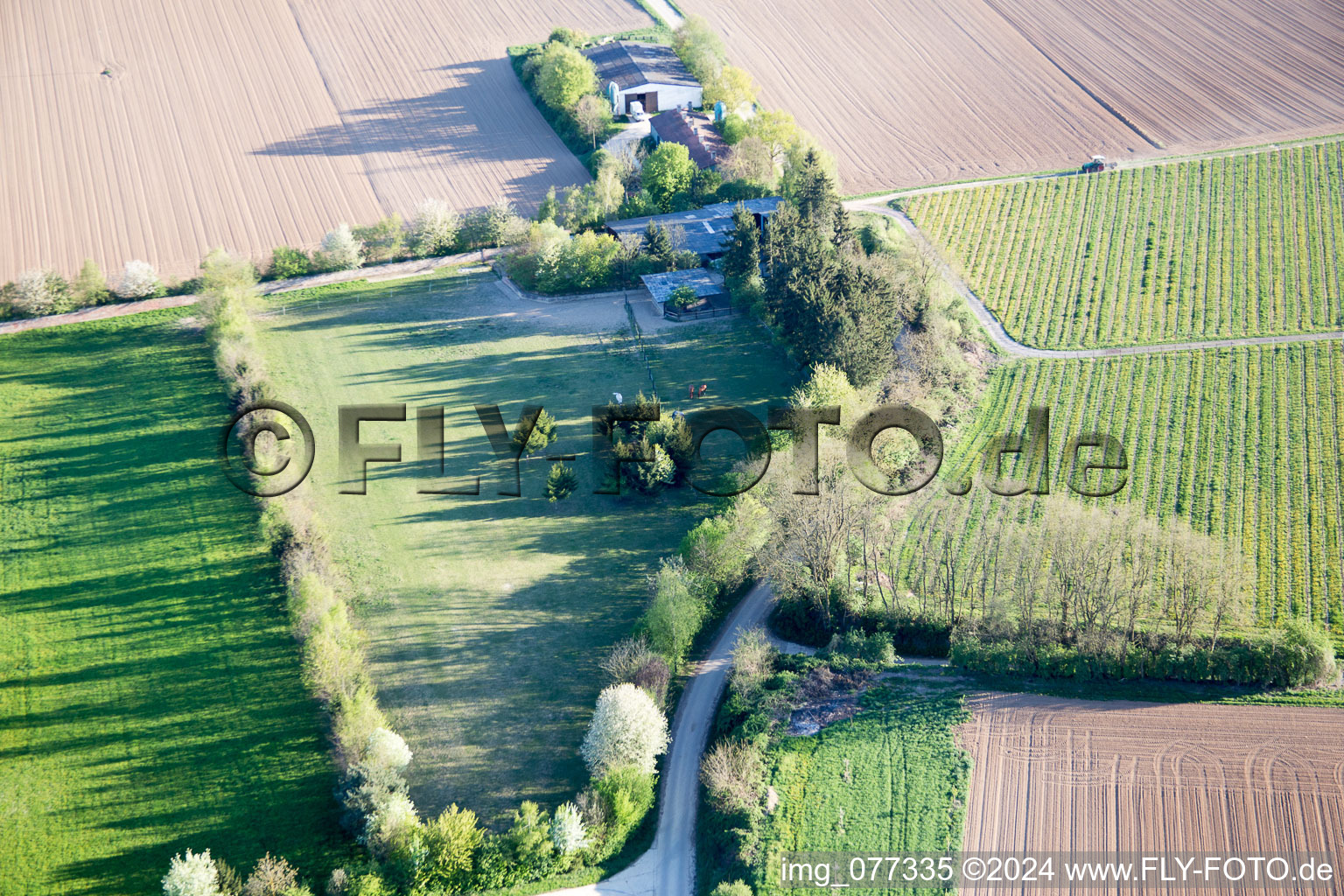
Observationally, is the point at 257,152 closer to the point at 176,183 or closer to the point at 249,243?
the point at 176,183

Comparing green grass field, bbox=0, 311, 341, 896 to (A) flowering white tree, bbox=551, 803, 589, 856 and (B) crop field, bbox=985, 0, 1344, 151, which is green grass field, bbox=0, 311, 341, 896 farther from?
(B) crop field, bbox=985, 0, 1344, 151

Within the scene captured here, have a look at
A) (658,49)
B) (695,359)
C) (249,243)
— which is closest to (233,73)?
(249,243)

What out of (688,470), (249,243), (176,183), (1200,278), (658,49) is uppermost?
(658,49)

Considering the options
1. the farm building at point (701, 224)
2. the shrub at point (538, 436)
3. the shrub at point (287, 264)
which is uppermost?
the farm building at point (701, 224)

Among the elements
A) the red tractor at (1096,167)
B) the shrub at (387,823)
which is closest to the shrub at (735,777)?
the shrub at (387,823)

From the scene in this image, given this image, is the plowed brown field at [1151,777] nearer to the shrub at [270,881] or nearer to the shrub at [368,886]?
the shrub at [368,886]

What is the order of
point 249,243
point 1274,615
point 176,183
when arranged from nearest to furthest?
point 1274,615 < point 249,243 < point 176,183

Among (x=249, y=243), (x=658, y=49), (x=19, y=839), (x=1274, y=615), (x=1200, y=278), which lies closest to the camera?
(x=19, y=839)
